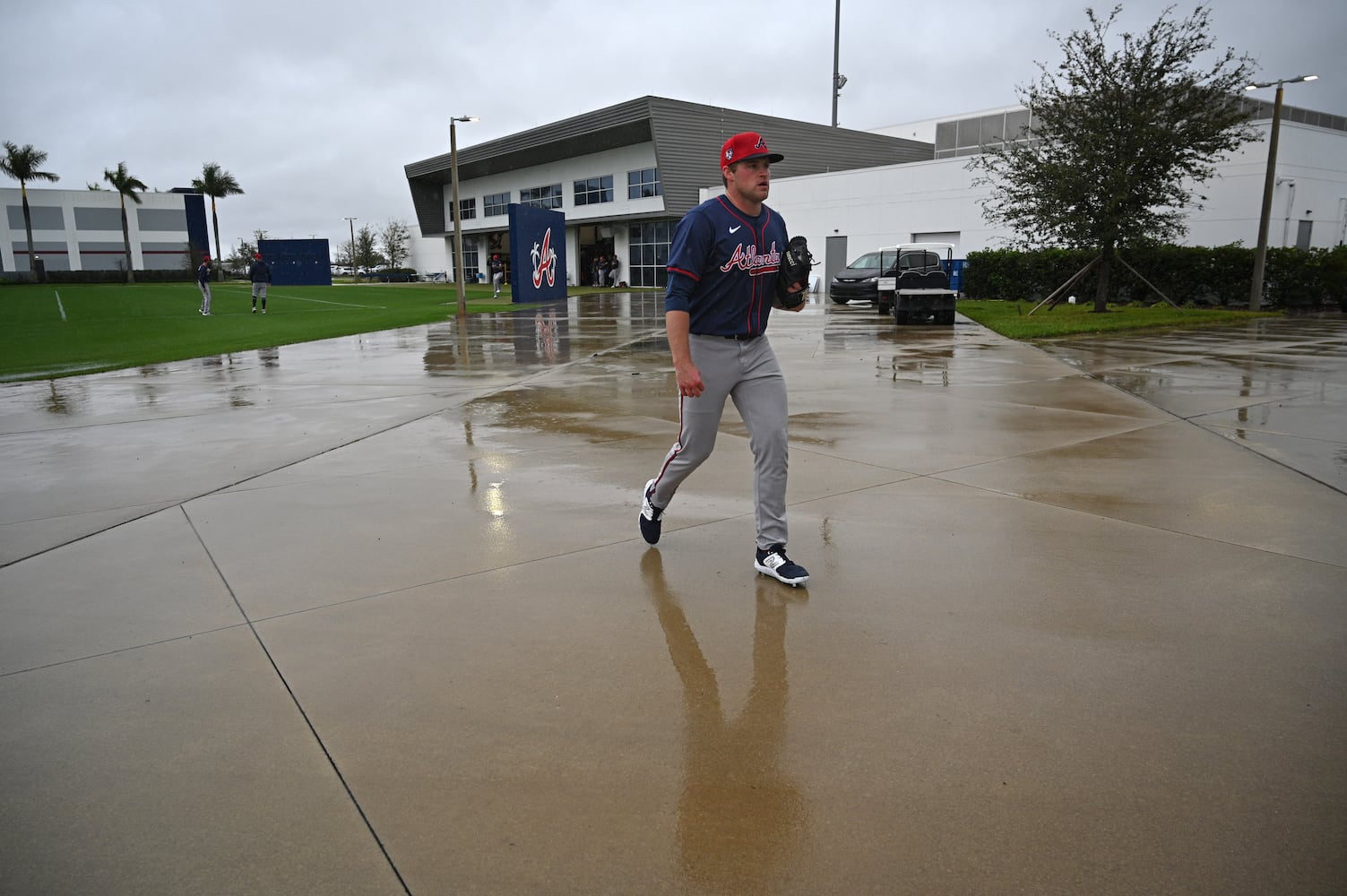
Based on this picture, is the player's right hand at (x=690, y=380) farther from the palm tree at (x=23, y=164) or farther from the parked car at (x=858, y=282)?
the palm tree at (x=23, y=164)

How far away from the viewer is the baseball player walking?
409 cm

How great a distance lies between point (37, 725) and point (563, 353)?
12515 mm

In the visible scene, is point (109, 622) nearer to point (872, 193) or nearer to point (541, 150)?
point (872, 193)

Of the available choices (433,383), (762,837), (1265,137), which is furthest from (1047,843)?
(1265,137)

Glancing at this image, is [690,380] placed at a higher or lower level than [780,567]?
higher

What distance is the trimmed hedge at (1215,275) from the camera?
2508 centimetres

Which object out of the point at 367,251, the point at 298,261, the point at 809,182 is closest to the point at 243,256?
the point at 367,251

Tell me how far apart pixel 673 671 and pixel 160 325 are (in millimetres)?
25221

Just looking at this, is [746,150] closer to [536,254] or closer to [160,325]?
[160,325]

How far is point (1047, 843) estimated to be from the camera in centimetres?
225

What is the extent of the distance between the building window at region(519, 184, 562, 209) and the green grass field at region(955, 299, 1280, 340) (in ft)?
130

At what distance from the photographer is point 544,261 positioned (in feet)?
108

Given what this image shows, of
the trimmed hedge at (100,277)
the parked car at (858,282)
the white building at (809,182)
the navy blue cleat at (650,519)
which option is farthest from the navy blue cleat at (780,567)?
the trimmed hedge at (100,277)

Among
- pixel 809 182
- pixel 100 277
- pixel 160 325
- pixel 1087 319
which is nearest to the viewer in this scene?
pixel 1087 319
